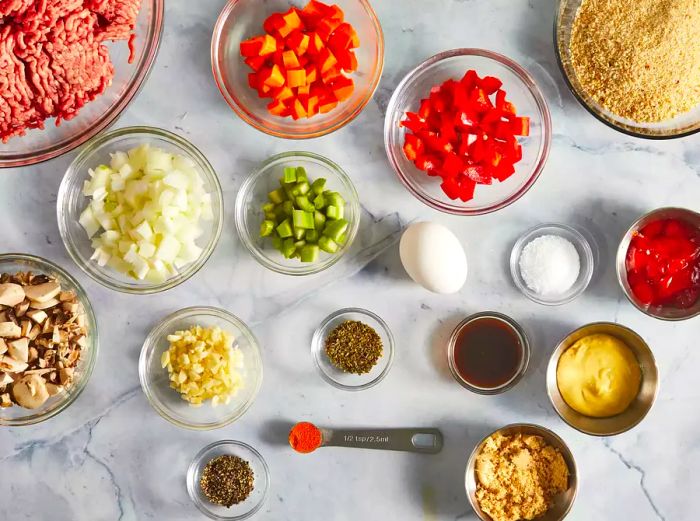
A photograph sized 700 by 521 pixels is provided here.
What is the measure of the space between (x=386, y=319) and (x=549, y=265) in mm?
562

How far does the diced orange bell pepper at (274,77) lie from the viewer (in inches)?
82.4

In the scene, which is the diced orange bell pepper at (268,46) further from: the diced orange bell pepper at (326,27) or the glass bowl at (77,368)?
the glass bowl at (77,368)

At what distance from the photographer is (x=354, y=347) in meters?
2.30

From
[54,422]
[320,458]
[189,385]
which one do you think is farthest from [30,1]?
[320,458]

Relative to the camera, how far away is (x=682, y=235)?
219 cm

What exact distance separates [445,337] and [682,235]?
0.81 meters

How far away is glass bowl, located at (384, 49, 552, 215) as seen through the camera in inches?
87.7

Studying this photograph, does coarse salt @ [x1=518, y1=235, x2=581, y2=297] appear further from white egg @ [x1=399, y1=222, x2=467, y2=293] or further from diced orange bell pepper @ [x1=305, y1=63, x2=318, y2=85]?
diced orange bell pepper @ [x1=305, y1=63, x2=318, y2=85]

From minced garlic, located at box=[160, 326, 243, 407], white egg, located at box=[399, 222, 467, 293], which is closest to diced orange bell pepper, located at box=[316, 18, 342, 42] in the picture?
white egg, located at box=[399, 222, 467, 293]

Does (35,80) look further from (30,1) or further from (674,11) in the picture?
(674,11)

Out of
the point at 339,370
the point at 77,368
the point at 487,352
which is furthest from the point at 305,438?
the point at 77,368

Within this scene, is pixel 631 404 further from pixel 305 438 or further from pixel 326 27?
pixel 326 27

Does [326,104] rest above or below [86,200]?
above

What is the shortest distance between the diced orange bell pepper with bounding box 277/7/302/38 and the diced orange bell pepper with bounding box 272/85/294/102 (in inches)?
6.2
